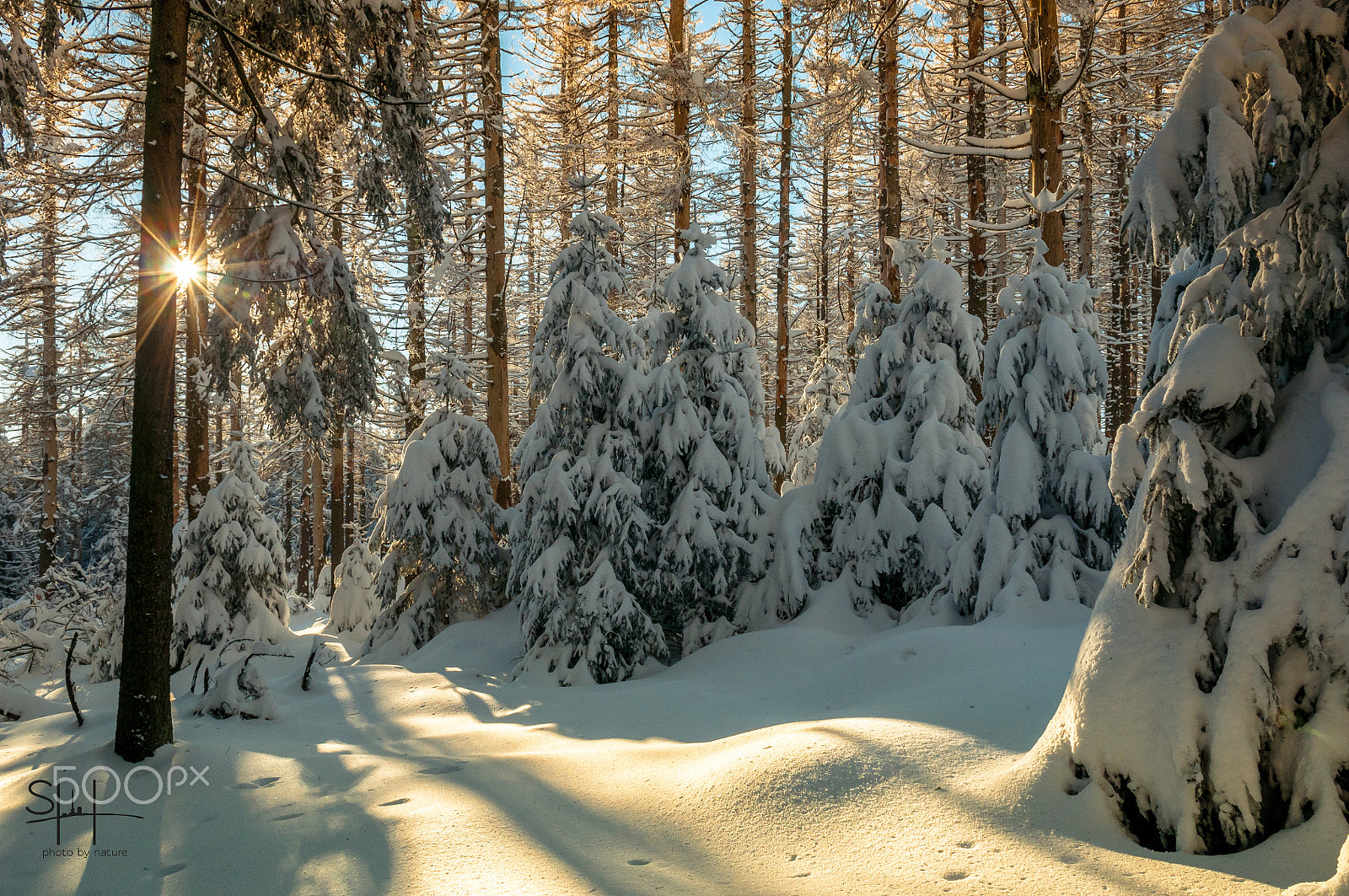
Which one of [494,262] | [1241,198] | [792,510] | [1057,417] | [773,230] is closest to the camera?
[1241,198]

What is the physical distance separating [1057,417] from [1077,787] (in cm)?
572

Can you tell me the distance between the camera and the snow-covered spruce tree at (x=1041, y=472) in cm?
784

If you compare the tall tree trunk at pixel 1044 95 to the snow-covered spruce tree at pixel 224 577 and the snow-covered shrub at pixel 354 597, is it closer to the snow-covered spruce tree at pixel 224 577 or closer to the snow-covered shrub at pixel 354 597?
the snow-covered spruce tree at pixel 224 577

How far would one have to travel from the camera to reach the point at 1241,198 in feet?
10.8

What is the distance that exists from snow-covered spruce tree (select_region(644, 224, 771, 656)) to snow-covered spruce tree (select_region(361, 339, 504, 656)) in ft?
9.72

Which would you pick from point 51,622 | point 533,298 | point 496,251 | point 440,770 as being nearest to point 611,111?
point 496,251

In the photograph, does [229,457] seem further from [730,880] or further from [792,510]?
[730,880]

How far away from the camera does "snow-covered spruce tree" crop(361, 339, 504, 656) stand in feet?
35.8

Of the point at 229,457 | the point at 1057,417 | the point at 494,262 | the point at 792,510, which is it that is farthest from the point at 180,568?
the point at 1057,417

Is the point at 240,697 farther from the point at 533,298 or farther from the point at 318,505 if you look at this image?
the point at 318,505
